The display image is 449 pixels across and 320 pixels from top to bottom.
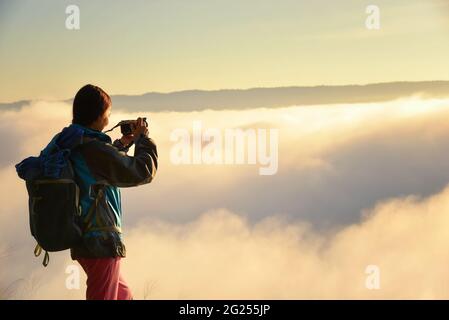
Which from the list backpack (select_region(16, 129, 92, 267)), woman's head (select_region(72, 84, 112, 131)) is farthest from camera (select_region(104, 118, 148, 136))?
backpack (select_region(16, 129, 92, 267))

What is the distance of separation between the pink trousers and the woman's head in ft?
2.29

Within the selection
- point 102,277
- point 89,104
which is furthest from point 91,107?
point 102,277

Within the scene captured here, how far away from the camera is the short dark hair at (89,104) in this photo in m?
4.91

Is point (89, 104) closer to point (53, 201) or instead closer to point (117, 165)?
point (117, 165)

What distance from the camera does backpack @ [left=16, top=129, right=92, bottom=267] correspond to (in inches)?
189

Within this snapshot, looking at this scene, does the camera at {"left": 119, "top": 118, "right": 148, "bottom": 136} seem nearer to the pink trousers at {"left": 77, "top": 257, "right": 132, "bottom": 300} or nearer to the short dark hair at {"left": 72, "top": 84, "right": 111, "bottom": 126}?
the short dark hair at {"left": 72, "top": 84, "right": 111, "bottom": 126}

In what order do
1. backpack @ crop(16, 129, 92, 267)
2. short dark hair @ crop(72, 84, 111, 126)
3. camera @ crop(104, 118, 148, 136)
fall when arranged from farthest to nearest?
camera @ crop(104, 118, 148, 136), short dark hair @ crop(72, 84, 111, 126), backpack @ crop(16, 129, 92, 267)

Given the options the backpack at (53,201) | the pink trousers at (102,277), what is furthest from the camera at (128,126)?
the pink trousers at (102,277)

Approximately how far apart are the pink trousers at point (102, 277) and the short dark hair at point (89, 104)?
720 millimetres

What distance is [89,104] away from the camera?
4.94 m

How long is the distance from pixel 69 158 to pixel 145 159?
387mm

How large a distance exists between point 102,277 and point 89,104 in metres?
0.88

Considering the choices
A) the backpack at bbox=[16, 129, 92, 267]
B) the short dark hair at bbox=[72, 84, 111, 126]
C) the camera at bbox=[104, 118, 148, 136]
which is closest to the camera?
the backpack at bbox=[16, 129, 92, 267]
